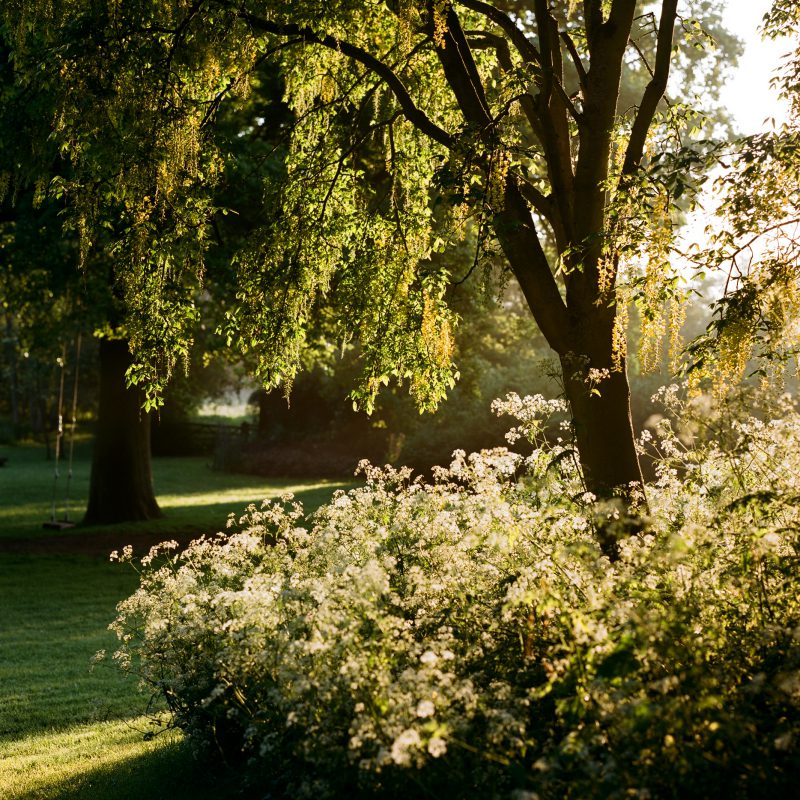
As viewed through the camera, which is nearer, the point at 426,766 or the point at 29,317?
the point at 426,766

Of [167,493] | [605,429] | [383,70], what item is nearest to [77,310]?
[383,70]

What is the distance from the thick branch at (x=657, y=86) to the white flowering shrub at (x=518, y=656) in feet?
8.83

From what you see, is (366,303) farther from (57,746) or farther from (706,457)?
(57,746)

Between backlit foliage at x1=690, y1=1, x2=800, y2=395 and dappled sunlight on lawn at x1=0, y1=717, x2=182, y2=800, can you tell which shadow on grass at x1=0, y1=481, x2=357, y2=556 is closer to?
dappled sunlight on lawn at x1=0, y1=717, x2=182, y2=800

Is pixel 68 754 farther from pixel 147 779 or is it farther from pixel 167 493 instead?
pixel 167 493

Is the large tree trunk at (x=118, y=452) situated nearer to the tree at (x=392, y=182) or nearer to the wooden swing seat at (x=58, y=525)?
the wooden swing seat at (x=58, y=525)

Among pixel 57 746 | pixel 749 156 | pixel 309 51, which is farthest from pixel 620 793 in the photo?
pixel 309 51

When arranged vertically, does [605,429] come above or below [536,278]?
below

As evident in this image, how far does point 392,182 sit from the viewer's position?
9.84 meters

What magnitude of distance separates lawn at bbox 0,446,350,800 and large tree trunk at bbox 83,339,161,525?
0.63 meters

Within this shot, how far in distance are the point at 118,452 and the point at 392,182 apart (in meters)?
12.2

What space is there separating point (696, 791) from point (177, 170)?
6.39 metres

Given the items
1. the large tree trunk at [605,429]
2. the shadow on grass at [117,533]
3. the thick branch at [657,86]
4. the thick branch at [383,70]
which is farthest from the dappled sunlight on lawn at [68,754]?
the shadow on grass at [117,533]

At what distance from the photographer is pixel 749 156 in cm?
596
